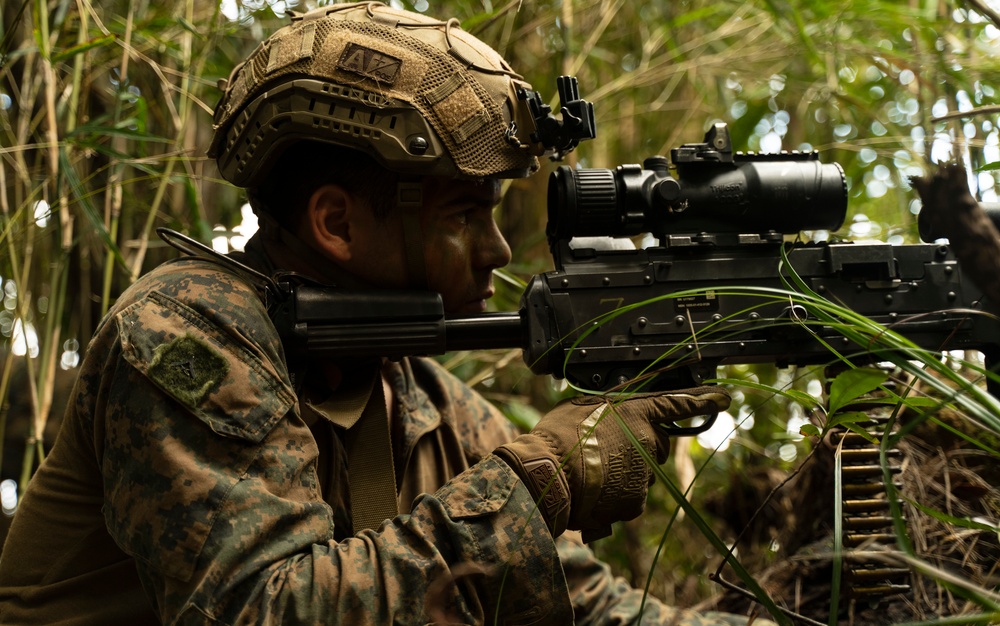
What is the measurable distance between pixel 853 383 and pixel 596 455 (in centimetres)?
70

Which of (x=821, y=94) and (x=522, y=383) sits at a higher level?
(x=821, y=94)

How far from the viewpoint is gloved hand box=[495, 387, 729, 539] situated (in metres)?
1.72

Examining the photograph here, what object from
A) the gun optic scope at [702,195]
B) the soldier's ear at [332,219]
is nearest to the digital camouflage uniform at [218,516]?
the soldier's ear at [332,219]

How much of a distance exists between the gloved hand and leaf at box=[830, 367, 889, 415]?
1.88 feet

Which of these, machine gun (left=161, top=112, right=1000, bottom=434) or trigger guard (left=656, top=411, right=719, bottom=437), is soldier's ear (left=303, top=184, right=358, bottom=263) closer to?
machine gun (left=161, top=112, right=1000, bottom=434)

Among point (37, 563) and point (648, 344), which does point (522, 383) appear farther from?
point (37, 563)

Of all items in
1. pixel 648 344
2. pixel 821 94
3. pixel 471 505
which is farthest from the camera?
pixel 821 94

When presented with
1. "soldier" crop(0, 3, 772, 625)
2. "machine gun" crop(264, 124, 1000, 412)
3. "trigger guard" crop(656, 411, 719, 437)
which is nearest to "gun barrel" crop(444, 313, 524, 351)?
"machine gun" crop(264, 124, 1000, 412)

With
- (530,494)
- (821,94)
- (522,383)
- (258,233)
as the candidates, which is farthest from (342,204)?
(821,94)

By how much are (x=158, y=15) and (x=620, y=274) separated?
176 centimetres

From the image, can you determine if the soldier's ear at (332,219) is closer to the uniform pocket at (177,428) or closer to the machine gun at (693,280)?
the machine gun at (693,280)

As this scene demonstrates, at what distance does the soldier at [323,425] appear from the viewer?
1540mm

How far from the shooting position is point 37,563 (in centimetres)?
183

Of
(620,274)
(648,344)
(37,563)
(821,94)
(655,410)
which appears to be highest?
(821,94)
